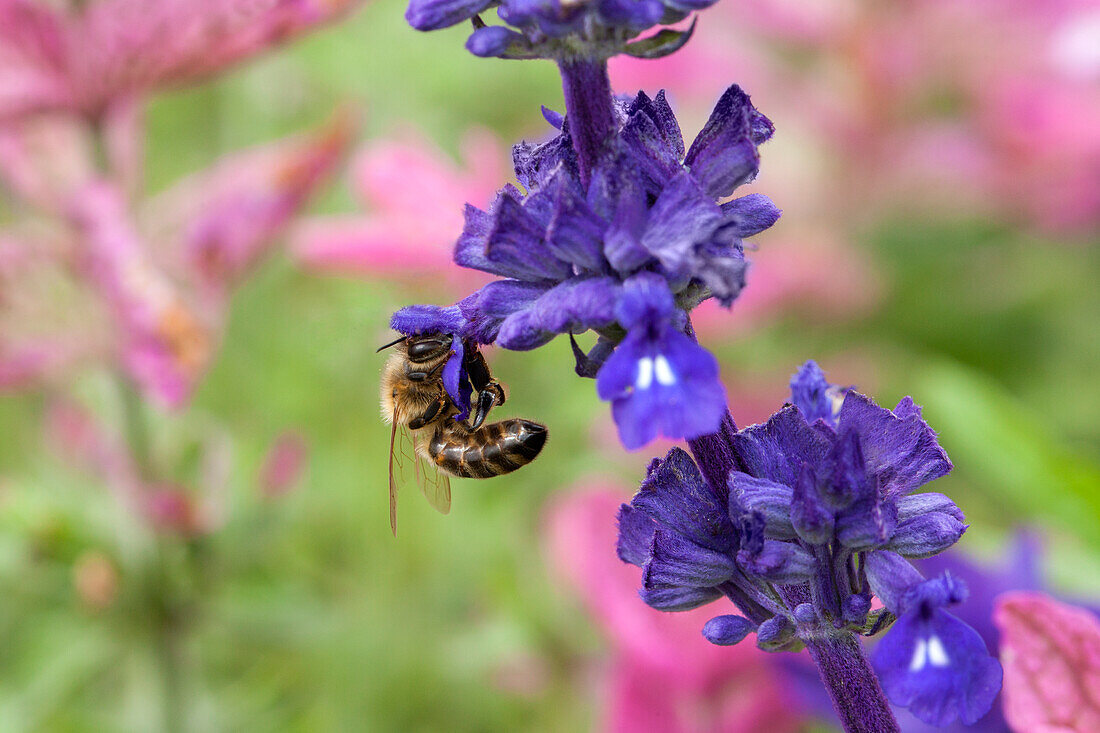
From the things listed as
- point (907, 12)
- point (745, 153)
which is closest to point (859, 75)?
point (907, 12)

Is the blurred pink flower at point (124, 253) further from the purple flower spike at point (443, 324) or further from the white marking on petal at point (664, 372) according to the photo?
the white marking on petal at point (664, 372)

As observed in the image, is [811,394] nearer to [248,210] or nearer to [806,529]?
[806,529]

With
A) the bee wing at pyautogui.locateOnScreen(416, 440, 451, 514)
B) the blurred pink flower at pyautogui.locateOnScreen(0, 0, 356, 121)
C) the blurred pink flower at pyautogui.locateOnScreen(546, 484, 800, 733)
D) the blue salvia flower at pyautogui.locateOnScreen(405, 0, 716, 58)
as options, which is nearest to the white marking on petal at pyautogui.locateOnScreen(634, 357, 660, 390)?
the blue salvia flower at pyautogui.locateOnScreen(405, 0, 716, 58)

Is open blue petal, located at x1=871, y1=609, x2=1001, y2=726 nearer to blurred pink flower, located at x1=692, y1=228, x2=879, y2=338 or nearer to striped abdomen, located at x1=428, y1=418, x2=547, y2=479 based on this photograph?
striped abdomen, located at x1=428, y1=418, x2=547, y2=479

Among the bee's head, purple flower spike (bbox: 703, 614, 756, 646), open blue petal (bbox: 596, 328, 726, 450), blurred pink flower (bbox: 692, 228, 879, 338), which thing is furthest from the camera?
blurred pink flower (bbox: 692, 228, 879, 338)

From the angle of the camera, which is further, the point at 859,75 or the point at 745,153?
the point at 859,75

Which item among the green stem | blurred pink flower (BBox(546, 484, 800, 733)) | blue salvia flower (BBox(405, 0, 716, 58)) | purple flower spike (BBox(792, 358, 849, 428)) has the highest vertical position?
blue salvia flower (BBox(405, 0, 716, 58))

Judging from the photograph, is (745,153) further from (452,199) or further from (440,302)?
(440,302)
